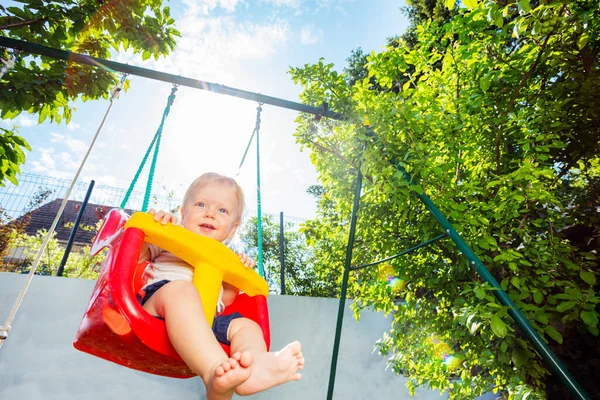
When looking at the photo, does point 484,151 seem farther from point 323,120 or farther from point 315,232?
point 315,232

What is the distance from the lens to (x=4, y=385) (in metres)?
3.32

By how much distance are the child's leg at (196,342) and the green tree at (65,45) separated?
2149 millimetres

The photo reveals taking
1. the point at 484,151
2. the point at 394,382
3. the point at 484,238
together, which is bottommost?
the point at 394,382

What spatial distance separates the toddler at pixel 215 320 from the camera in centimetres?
104

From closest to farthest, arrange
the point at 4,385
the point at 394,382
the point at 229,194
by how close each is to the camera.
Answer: the point at 229,194
the point at 4,385
the point at 394,382

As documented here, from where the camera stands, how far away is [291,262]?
6.45 metres

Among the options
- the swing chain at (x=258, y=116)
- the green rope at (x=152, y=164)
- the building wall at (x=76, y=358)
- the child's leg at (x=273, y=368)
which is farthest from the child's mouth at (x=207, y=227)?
the building wall at (x=76, y=358)

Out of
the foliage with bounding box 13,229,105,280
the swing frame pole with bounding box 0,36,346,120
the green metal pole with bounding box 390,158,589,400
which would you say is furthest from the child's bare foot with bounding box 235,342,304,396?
the foliage with bounding box 13,229,105,280

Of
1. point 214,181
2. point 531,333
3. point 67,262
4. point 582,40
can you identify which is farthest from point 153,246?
point 67,262

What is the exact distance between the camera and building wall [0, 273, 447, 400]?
11.2ft

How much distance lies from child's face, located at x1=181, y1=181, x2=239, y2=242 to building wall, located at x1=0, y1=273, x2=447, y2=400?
10.2ft

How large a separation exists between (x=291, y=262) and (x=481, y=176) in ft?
14.0

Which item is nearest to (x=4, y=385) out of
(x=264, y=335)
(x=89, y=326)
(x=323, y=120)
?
(x=89, y=326)

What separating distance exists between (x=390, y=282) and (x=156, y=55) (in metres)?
2.99
